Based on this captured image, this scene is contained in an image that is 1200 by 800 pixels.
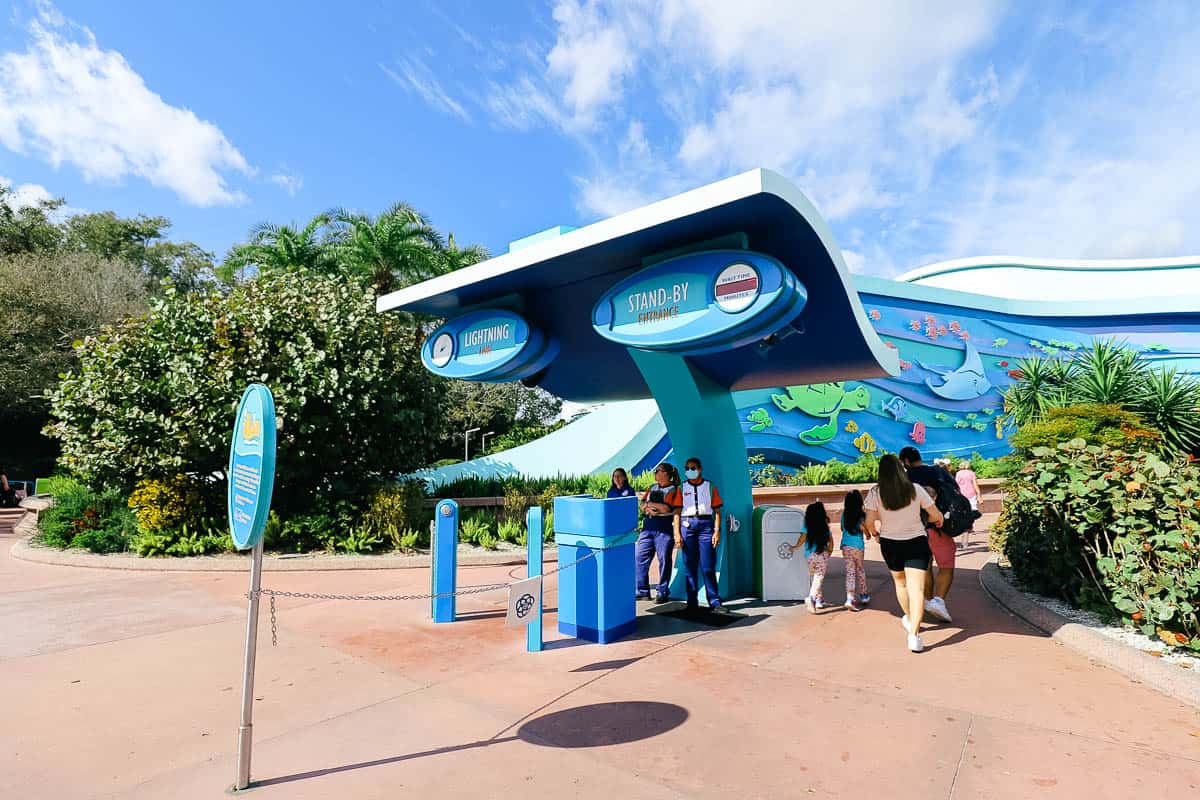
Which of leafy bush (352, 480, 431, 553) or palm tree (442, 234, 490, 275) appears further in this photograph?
palm tree (442, 234, 490, 275)

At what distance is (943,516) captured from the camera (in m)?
6.34

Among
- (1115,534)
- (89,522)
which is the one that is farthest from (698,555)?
(89,522)

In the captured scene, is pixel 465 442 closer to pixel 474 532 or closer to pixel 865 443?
pixel 865 443

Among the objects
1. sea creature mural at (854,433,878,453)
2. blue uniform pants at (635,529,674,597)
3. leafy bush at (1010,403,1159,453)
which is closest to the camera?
blue uniform pants at (635,529,674,597)

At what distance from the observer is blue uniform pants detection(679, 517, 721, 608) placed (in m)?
6.69

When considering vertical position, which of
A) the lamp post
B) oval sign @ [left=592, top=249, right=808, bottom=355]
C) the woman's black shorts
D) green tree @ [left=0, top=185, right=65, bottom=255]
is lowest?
the woman's black shorts

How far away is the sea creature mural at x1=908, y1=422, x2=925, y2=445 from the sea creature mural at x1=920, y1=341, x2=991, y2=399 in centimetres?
128

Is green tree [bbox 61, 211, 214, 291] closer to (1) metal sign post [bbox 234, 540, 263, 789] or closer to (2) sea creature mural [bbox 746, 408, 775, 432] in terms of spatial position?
(2) sea creature mural [bbox 746, 408, 775, 432]

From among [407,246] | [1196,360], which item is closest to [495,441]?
[407,246]

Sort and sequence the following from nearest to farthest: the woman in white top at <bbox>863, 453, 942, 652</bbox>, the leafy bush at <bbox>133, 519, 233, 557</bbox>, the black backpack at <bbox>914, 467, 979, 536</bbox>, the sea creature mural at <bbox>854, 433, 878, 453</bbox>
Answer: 1. the woman in white top at <bbox>863, 453, 942, 652</bbox>
2. the black backpack at <bbox>914, 467, 979, 536</bbox>
3. the leafy bush at <bbox>133, 519, 233, 557</bbox>
4. the sea creature mural at <bbox>854, 433, 878, 453</bbox>

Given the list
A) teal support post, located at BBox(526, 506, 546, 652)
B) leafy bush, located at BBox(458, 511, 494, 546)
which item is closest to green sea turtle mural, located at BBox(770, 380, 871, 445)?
leafy bush, located at BBox(458, 511, 494, 546)

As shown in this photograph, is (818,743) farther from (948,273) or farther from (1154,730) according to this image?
(948,273)

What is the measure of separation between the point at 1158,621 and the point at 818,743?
11.1 feet

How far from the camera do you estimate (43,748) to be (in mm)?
3850
